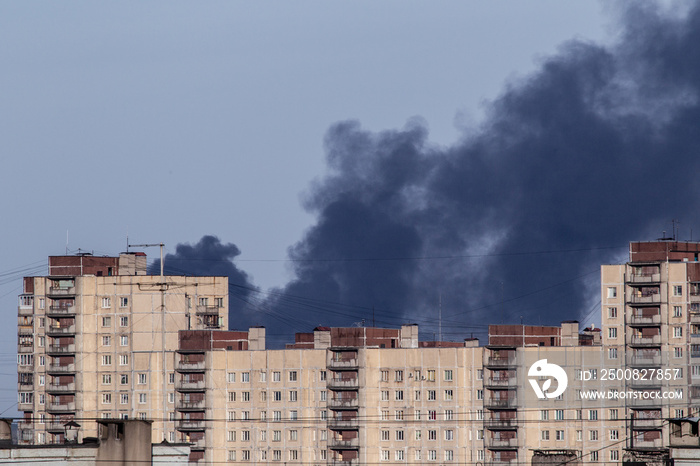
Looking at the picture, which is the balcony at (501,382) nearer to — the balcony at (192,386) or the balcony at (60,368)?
the balcony at (192,386)

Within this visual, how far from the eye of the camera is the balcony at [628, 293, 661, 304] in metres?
173

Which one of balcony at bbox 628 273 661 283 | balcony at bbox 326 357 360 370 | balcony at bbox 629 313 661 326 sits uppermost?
balcony at bbox 628 273 661 283

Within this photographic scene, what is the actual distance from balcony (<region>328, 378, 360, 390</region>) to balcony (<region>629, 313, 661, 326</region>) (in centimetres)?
3275

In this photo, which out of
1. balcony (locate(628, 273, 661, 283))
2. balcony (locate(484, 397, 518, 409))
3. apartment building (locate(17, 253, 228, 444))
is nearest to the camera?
balcony (locate(628, 273, 661, 283))

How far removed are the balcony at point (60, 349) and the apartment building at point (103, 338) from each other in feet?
0.42

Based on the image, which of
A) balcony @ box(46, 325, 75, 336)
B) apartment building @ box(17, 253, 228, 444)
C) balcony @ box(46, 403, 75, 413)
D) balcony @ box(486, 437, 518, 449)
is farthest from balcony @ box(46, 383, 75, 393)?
balcony @ box(486, 437, 518, 449)

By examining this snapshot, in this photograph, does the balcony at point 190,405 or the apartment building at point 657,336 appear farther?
the balcony at point 190,405

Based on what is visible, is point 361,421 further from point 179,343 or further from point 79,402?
point 79,402

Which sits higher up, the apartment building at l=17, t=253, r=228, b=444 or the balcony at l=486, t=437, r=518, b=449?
the apartment building at l=17, t=253, r=228, b=444

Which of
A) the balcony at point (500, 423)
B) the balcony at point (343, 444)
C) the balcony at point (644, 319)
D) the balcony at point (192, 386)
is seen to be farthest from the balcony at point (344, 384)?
the balcony at point (644, 319)

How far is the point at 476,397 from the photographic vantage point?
177 metres

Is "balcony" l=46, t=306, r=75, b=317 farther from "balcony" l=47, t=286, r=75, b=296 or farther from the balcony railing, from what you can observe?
the balcony railing

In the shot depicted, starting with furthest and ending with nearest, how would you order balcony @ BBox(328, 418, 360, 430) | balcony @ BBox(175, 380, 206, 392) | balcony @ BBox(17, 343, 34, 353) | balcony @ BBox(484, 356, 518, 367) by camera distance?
balcony @ BBox(17, 343, 34, 353)
balcony @ BBox(175, 380, 206, 392)
balcony @ BBox(328, 418, 360, 430)
balcony @ BBox(484, 356, 518, 367)

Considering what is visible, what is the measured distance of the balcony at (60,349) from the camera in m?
194
